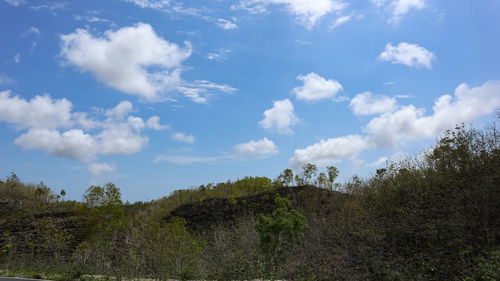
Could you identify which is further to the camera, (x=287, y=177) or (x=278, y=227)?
(x=287, y=177)

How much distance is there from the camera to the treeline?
757 cm

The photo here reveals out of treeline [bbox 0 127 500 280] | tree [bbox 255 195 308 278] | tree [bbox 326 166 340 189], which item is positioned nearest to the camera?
tree [bbox 255 195 308 278]

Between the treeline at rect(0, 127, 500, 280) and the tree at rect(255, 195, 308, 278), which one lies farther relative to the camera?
the treeline at rect(0, 127, 500, 280)

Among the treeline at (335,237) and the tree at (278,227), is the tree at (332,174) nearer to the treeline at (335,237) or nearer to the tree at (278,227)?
the treeline at (335,237)

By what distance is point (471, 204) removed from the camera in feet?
29.2

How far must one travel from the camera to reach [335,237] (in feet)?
31.8

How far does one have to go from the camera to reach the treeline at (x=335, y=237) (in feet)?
24.8

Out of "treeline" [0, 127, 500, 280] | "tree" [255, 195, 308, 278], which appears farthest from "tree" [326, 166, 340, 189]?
"tree" [255, 195, 308, 278]

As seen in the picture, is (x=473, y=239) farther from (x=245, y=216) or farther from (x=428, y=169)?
(x=245, y=216)

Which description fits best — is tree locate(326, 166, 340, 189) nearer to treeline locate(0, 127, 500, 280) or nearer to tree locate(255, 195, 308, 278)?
treeline locate(0, 127, 500, 280)

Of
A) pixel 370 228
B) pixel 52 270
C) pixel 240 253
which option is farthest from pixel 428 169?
pixel 52 270

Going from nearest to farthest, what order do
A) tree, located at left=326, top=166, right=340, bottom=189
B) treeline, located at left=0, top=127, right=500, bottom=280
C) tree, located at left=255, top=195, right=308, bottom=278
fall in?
tree, located at left=255, top=195, right=308, bottom=278
treeline, located at left=0, top=127, right=500, bottom=280
tree, located at left=326, top=166, right=340, bottom=189

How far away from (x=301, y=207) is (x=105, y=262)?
22.5 ft

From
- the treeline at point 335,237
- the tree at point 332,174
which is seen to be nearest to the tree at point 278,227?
the treeline at point 335,237
